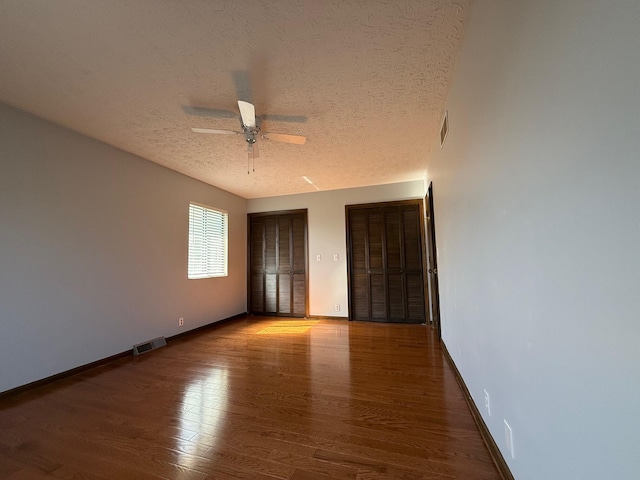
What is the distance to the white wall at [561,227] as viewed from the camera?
53 centimetres

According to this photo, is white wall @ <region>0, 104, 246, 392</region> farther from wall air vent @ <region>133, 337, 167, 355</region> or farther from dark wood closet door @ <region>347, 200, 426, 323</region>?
dark wood closet door @ <region>347, 200, 426, 323</region>

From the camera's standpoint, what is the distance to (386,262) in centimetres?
453

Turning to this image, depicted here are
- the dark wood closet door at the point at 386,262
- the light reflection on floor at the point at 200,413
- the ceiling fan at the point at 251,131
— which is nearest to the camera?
the light reflection on floor at the point at 200,413

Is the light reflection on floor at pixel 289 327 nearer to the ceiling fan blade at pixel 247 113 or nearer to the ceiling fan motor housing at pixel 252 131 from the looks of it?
the ceiling fan motor housing at pixel 252 131

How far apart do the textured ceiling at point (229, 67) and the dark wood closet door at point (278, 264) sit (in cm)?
234

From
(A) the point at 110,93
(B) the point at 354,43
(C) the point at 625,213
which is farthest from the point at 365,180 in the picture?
(C) the point at 625,213

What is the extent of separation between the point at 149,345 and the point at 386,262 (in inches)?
150

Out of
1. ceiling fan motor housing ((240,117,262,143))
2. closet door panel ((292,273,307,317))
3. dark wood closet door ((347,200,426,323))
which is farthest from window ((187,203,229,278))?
dark wood closet door ((347,200,426,323))

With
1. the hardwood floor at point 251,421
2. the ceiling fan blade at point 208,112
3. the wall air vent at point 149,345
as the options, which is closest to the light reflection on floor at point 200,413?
the hardwood floor at point 251,421

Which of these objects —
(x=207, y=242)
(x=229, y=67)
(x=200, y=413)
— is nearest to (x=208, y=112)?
(x=229, y=67)

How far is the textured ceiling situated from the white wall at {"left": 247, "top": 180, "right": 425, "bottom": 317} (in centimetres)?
178

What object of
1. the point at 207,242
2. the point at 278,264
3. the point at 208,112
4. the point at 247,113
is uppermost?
the point at 208,112

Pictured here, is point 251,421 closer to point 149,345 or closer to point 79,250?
point 149,345

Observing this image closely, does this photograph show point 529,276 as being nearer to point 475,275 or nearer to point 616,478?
point 616,478
